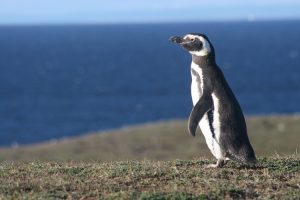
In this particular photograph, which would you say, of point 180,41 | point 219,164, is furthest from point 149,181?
point 180,41

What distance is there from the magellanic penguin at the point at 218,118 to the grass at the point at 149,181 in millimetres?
222

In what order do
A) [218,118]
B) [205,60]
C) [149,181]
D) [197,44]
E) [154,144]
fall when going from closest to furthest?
[149,181]
[218,118]
[205,60]
[197,44]
[154,144]

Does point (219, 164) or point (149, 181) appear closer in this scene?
point (149, 181)

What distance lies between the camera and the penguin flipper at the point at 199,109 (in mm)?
10508

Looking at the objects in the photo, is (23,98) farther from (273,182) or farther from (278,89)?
(273,182)

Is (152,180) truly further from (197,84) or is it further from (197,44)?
(197,44)

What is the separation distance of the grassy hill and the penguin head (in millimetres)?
22604

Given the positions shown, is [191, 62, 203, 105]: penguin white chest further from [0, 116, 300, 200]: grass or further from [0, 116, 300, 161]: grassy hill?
[0, 116, 300, 161]: grassy hill

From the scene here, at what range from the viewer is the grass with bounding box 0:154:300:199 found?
28.7 ft

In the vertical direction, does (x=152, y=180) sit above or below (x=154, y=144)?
above

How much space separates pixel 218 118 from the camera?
34.4 ft

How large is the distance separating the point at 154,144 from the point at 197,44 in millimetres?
26907

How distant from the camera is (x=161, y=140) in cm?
3850

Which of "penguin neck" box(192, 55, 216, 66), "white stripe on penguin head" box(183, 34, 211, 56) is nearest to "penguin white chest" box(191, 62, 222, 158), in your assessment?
"penguin neck" box(192, 55, 216, 66)
